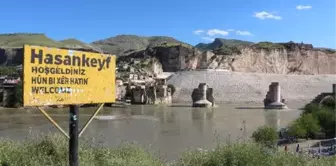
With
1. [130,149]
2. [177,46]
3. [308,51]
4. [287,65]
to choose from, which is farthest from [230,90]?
[130,149]

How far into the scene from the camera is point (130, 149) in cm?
1505

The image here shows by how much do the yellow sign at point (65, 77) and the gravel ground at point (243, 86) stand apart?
101 metres

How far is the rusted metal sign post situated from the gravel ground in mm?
101308

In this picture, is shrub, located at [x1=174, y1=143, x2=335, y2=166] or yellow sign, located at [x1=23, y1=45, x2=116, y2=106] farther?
shrub, located at [x1=174, y1=143, x2=335, y2=166]

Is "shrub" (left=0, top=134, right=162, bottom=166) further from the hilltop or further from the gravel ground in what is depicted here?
the hilltop

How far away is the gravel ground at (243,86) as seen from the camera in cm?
11381

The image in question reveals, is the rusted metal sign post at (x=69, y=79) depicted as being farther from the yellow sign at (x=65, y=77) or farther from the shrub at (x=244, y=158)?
the shrub at (x=244, y=158)

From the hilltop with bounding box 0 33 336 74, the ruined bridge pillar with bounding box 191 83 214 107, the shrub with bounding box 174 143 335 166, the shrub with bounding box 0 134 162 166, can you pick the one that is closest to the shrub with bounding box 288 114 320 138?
the shrub with bounding box 174 143 335 166

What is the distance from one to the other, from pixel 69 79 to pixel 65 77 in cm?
11

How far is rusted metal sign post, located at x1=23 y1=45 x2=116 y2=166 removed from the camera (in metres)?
8.55

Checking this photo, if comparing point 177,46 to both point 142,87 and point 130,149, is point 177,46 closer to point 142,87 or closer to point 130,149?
point 142,87

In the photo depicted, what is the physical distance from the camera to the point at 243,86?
391 feet

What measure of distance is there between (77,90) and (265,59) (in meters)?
A: 169

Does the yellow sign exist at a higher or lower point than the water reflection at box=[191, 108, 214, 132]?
higher
